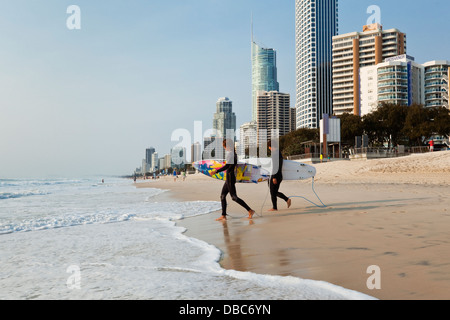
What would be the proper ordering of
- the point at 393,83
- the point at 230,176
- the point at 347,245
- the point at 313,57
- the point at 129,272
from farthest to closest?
the point at 313,57, the point at 393,83, the point at 230,176, the point at 347,245, the point at 129,272

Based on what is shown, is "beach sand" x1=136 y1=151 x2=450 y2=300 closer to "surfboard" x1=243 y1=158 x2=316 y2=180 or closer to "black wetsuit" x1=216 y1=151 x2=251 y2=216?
"black wetsuit" x1=216 y1=151 x2=251 y2=216

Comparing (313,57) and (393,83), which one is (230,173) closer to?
(393,83)

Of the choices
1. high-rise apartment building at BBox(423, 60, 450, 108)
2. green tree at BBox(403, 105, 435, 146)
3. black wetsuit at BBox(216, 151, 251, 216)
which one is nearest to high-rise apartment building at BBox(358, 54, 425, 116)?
high-rise apartment building at BBox(423, 60, 450, 108)

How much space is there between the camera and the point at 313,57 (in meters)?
151

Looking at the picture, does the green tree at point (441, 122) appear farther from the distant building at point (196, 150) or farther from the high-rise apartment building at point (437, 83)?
the distant building at point (196, 150)

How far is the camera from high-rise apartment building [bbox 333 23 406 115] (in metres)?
119

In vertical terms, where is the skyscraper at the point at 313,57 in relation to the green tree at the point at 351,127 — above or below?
above

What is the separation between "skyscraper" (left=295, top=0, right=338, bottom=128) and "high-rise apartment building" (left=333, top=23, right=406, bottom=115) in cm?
2063

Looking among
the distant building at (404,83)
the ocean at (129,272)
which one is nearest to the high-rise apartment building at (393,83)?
the distant building at (404,83)

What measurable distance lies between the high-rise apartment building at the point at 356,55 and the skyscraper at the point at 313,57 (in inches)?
812

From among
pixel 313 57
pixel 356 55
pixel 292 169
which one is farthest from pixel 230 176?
pixel 313 57

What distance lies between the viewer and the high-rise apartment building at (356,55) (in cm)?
11894

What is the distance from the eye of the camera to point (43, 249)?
5.03 metres

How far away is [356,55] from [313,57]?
3308 cm
